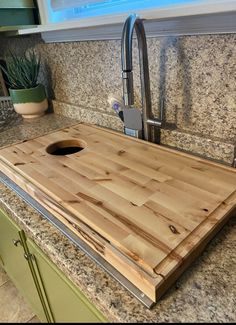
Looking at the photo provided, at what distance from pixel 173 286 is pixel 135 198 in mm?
214

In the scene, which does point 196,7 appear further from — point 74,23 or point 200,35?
point 74,23

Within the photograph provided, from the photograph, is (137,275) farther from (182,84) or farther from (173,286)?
(182,84)

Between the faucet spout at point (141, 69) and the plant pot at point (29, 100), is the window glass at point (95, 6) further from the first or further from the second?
the plant pot at point (29, 100)

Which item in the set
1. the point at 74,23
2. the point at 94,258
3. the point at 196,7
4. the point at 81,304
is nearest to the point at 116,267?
the point at 94,258

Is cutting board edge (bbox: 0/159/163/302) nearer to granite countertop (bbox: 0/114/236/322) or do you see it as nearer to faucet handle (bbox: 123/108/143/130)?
granite countertop (bbox: 0/114/236/322)

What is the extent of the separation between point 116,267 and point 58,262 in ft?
0.42

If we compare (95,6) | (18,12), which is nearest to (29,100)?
(18,12)

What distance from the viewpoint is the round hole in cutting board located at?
97cm

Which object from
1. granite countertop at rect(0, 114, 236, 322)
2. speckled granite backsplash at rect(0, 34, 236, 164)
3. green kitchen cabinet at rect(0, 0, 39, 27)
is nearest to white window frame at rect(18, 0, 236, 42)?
speckled granite backsplash at rect(0, 34, 236, 164)

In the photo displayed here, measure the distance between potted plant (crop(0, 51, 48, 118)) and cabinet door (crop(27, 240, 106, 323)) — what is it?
79cm

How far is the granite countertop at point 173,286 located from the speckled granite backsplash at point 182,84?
31 centimetres

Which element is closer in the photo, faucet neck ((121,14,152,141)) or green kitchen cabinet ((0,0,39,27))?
faucet neck ((121,14,152,141))

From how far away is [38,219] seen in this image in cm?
64

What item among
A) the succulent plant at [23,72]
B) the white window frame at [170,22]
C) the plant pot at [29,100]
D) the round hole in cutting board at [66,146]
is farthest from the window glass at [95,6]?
the round hole in cutting board at [66,146]
